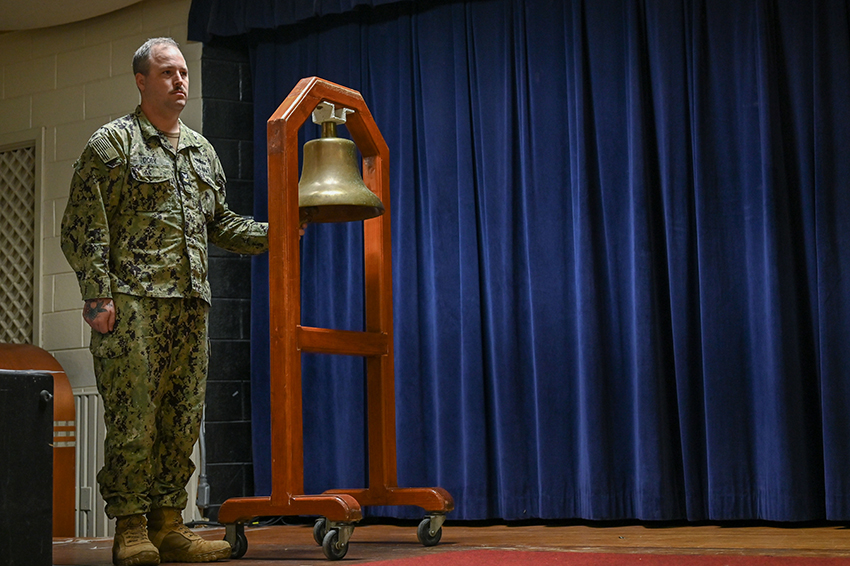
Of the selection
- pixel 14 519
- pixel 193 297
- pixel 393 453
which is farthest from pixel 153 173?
pixel 14 519

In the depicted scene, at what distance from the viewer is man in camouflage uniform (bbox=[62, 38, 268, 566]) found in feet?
7.98

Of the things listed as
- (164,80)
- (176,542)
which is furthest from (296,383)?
(164,80)

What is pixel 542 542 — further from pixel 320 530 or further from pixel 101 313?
pixel 101 313

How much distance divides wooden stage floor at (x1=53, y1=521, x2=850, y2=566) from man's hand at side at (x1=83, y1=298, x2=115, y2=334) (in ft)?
1.97

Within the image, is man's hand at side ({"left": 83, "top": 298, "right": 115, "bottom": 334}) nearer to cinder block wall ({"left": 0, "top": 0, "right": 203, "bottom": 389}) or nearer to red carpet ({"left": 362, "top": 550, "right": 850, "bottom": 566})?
red carpet ({"left": 362, "top": 550, "right": 850, "bottom": 566})

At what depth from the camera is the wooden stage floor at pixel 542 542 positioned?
2521 millimetres

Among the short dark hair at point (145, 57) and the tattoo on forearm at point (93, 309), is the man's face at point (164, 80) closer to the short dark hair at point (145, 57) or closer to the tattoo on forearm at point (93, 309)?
the short dark hair at point (145, 57)

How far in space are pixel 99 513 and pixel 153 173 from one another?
2.21m

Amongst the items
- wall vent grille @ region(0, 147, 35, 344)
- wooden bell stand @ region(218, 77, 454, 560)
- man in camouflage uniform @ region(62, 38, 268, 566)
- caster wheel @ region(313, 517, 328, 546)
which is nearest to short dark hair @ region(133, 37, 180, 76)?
man in camouflage uniform @ region(62, 38, 268, 566)

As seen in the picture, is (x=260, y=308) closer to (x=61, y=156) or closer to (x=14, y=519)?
(x=61, y=156)

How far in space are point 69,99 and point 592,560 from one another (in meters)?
3.41

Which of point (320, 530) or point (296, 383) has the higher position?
point (296, 383)

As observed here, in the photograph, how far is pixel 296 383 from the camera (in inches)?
103

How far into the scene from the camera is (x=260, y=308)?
413 cm
